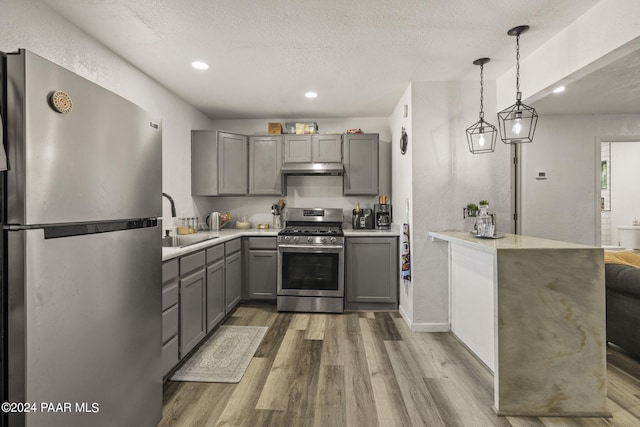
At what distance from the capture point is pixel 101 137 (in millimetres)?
1274

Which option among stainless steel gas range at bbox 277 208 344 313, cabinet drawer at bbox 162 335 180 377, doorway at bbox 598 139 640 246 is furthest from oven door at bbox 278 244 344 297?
doorway at bbox 598 139 640 246

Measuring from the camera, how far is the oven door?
3732 millimetres

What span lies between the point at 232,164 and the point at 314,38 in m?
2.29

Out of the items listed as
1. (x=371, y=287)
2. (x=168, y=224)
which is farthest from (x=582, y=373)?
(x=168, y=224)

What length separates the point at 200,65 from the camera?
282 cm

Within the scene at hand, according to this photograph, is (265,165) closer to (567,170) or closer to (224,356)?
(224,356)

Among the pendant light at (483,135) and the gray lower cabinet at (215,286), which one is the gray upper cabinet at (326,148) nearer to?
the pendant light at (483,135)

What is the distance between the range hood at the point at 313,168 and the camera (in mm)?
4129

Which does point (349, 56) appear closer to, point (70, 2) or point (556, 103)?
point (70, 2)

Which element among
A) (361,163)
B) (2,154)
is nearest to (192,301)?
(2,154)

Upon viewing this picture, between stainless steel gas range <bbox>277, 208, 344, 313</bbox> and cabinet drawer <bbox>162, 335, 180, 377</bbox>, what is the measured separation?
1.57m

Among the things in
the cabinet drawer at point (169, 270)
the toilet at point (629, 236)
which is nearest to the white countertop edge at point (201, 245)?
the cabinet drawer at point (169, 270)

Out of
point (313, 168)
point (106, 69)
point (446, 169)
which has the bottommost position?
point (446, 169)

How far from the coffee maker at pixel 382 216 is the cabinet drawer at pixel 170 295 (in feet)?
8.68
